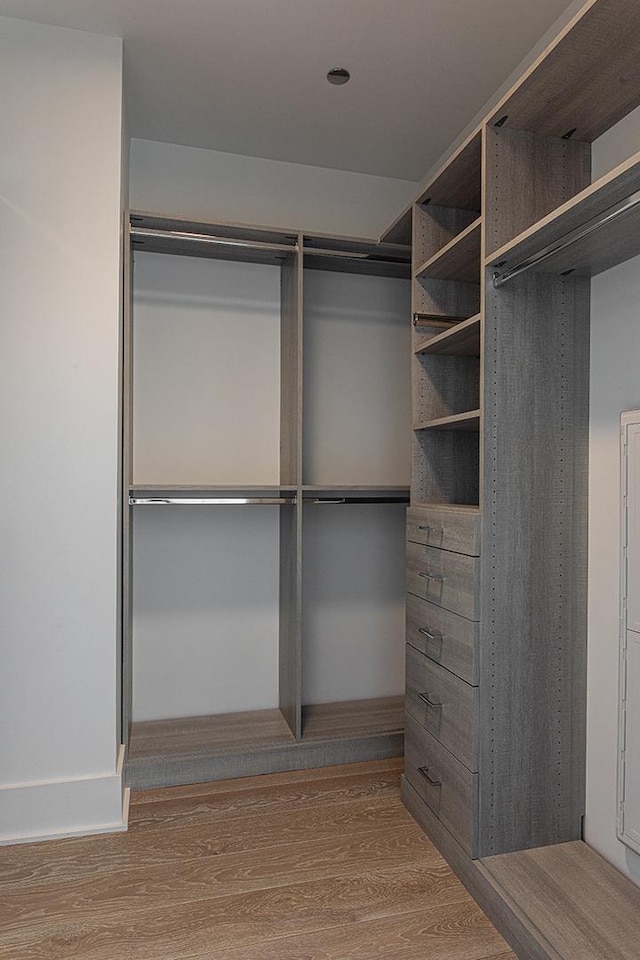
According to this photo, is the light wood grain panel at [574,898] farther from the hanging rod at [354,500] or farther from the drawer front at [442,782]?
the hanging rod at [354,500]

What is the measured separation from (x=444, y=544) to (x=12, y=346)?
1.56 meters

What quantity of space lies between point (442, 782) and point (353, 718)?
0.86 m

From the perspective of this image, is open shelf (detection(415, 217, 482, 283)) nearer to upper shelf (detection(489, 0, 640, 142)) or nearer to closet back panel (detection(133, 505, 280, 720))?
upper shelf (detection(489, 0, 640, 142))

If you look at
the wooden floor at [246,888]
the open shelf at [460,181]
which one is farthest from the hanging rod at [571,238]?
the wooden floor at [246,888]

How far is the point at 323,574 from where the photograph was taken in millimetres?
3098

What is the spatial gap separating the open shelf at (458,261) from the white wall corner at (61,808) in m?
2.09

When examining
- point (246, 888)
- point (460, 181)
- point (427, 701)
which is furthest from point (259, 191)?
point (246, 888)

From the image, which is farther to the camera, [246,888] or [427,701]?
[427,701]

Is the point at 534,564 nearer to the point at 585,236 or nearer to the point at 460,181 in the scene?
the point at 585,236

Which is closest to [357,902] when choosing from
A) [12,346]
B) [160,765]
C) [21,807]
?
[160,765]

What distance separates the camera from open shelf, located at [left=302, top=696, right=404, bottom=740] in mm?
2729

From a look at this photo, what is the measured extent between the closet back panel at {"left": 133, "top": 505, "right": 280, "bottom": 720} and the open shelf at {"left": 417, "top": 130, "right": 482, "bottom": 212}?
1.50 meters

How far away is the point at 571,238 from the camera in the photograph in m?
1.59

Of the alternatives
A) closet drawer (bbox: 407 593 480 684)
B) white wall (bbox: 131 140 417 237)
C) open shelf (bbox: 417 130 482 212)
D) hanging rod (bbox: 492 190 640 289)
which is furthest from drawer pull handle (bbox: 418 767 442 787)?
white wall (bbox: 131 140 417 237)
